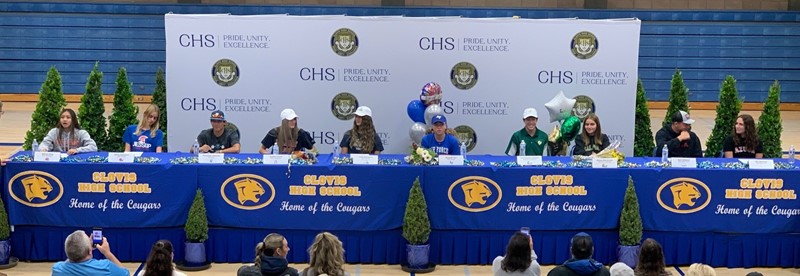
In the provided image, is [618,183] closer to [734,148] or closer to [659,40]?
[734,148]

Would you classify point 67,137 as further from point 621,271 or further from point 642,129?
point 642,129

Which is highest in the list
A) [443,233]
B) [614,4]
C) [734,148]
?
[614,4]

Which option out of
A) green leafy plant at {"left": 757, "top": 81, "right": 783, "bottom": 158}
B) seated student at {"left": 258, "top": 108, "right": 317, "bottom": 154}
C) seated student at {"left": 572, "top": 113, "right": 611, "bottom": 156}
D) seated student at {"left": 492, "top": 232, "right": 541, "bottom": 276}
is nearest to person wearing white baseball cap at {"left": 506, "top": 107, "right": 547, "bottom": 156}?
seated student at {"left": 572, "top": 113, "right": 611, "bottom": 156}

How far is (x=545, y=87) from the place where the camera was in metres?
12.4

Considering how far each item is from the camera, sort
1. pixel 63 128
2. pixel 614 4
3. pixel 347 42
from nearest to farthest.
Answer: pixel 63 128, pixel 347 42, pixel 614 4

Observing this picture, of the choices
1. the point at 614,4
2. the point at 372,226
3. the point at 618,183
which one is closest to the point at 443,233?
the point at 372,226

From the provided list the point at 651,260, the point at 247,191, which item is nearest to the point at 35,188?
the point at 247,191

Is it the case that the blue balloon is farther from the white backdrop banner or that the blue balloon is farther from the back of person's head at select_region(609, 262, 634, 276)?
the back of person's head at select_region(609, 262, 634, 276)

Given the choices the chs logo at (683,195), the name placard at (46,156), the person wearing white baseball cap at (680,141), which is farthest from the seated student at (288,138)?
the person wearing white baseball cap at (680,141)

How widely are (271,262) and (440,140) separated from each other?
14.0 feet

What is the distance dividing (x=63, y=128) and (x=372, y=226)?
3289 mm

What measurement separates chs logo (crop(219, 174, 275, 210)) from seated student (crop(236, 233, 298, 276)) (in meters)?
2.86

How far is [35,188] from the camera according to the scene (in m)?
9.64

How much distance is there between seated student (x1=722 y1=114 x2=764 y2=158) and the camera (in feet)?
36.3
